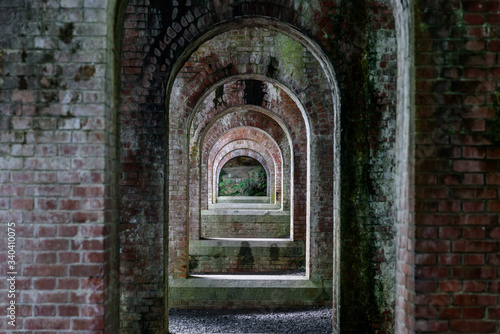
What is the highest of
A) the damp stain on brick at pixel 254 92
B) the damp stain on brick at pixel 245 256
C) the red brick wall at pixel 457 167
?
the damp stain on brick at pixel 254 92

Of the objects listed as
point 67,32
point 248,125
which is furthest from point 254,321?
point 248,125

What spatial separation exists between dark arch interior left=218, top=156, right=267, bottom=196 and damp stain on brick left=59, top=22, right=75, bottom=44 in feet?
108

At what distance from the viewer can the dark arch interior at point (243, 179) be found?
35969 millimetres

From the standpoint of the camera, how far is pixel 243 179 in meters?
36.3

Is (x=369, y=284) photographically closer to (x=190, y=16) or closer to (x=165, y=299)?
(x=165, y=299)

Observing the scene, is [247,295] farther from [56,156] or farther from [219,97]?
[56,156]

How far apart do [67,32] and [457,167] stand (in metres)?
2.52

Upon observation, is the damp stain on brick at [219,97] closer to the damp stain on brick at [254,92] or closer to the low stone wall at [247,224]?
the damp stain on brick at [254,92]

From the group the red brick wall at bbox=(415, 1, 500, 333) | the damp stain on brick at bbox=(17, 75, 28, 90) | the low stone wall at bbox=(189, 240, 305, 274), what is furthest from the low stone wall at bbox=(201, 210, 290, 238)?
the damp stain on brick at bbox=(17, 75, 28, 90)

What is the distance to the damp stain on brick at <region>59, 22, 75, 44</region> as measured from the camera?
2.93 meters

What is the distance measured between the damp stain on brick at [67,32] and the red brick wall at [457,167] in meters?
2.13

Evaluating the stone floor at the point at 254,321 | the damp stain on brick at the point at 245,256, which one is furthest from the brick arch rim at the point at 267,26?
the damp stain on brick at the point at 245,256

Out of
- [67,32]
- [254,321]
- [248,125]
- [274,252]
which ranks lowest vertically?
[254,321]

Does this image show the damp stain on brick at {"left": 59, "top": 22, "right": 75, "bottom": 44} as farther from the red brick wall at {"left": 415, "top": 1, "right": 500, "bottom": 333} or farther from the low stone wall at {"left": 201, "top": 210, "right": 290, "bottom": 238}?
the low stone wall at {"left": 201, "top": 210, "right": 290, "bottom": 238}
